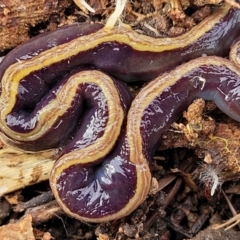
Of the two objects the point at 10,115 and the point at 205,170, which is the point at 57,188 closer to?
the point at 10,115

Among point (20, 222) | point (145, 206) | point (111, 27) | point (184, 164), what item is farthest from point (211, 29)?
point (20, 222)

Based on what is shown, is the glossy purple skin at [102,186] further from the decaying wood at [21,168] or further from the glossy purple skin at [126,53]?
the glossy purple skin at [126,53]

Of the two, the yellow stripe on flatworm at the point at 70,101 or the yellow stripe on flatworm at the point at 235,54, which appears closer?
the yellow stripe on flatworm at the point at 70,101

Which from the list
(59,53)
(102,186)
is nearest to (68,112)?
(59,53)

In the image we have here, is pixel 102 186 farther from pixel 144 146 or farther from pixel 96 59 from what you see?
pixel 96 59

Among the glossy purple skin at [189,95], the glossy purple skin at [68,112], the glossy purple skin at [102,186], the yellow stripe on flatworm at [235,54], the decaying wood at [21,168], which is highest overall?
the yellow stripe on flatworm at [235,54]

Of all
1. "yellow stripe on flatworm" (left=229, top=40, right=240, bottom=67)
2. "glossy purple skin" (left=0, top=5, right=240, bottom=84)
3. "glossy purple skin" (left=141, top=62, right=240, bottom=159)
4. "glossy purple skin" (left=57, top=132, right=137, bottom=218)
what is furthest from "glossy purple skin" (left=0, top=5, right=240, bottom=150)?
"glossy purple skin" (left=57, top=132, right=137, bottom=218)

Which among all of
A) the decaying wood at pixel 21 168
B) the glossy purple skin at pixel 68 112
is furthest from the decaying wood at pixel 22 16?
the decaying wood at pixel 21 168
